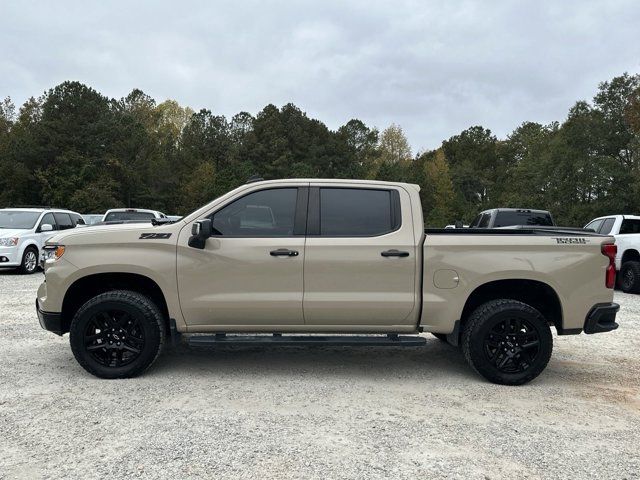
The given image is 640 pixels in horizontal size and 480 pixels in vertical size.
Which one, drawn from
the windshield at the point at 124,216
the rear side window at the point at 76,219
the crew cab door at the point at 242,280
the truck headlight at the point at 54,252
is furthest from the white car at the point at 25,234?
the crew cab door at the point at 242,280

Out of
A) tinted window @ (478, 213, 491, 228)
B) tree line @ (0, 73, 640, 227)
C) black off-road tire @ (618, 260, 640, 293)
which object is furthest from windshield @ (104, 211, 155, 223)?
tree line @ (0, 73, 640, 227)

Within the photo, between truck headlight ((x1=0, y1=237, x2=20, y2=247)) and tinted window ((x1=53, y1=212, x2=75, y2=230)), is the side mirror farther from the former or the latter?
tinted window ((x1=53, y1=212, x2=75, y2=230))

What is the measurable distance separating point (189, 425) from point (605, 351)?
510cm

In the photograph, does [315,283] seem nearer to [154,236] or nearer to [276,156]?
[154,236]

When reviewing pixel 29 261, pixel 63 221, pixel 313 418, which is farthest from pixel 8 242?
pixel 313 418

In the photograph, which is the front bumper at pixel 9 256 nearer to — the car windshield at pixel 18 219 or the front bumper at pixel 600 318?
the car windshield at pixel 18 219

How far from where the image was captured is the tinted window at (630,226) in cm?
1248

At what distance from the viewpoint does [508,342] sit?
490 centimetres

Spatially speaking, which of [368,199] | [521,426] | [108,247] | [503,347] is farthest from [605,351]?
[108,247]

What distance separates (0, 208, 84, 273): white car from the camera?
12992mm

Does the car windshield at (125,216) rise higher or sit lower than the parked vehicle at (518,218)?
lower

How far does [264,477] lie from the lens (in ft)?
10.1

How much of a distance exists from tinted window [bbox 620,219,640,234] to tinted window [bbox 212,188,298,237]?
1054 cm

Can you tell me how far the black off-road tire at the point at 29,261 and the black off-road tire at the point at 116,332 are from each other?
997 centimetres
